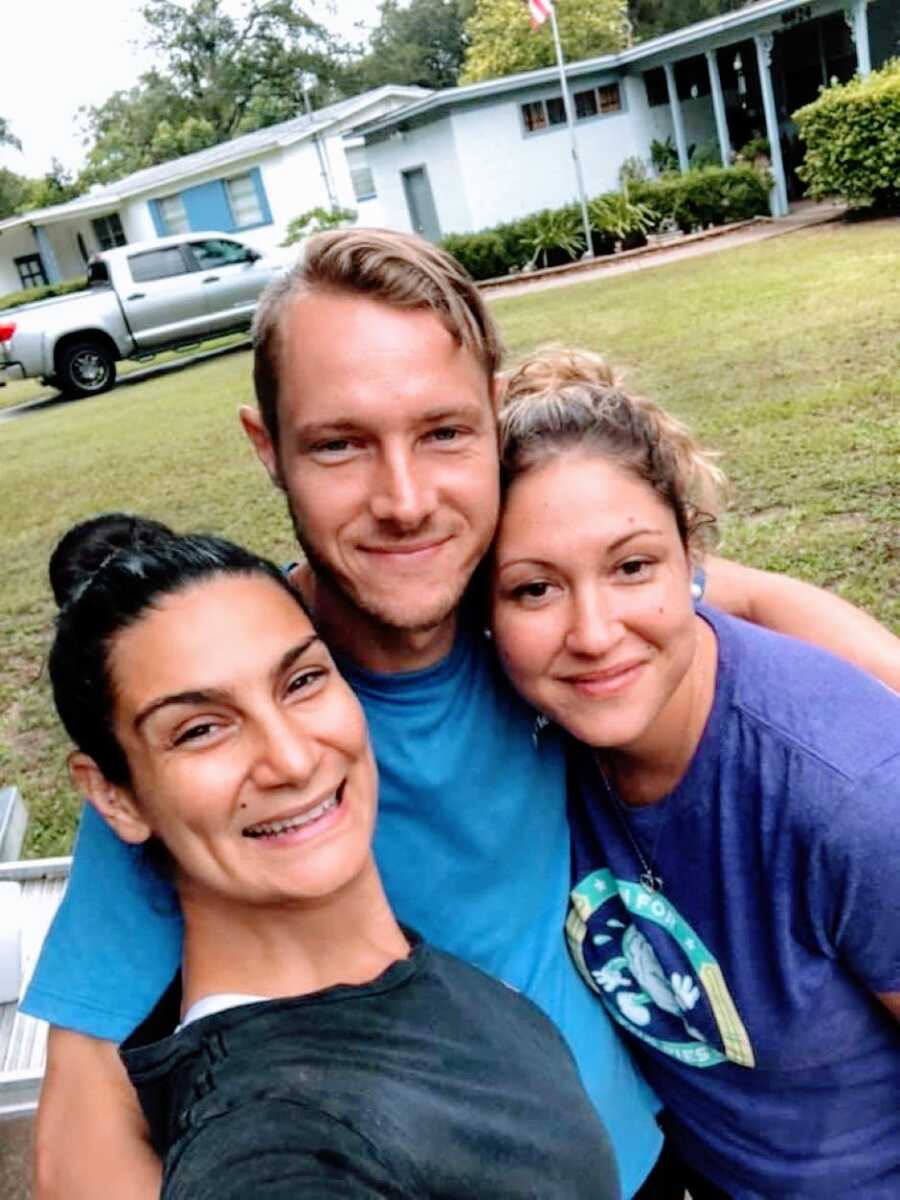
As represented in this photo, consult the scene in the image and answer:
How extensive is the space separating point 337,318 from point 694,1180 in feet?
5.02

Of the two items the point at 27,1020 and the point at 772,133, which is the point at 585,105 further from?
the point at 27,1020

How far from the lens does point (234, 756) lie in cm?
134

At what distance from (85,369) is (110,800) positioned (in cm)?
1746

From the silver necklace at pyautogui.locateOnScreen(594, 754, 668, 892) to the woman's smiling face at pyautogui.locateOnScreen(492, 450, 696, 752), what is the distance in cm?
11

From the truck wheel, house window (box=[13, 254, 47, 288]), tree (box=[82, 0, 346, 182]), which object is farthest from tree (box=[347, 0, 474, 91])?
the truck wheel

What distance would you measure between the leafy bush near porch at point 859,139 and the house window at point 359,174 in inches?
610

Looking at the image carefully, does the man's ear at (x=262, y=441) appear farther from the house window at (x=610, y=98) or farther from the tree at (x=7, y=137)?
the tree at (x=7, y=137)

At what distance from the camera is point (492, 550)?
1643mm

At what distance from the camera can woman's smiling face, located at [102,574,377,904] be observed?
132cm

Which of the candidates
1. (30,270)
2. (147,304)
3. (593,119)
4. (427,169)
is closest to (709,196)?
(593,119)

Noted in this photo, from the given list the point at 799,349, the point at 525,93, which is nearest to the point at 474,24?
the point at 525,93

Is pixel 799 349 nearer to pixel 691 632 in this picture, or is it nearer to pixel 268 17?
pixel 691 632

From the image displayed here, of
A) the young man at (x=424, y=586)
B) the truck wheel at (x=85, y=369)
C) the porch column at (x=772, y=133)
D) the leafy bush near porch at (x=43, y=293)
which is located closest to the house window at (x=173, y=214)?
the leafy bush near porch at (x=43, y=293)

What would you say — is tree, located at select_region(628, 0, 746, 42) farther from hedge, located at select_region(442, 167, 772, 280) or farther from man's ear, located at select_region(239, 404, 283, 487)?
man's ear, located at select_region(239, 404, 283, 487)
